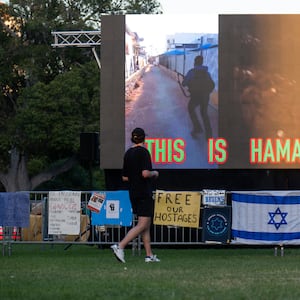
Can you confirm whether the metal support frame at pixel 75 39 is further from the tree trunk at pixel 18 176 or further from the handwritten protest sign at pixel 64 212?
the tree trunk at pixel 18 176

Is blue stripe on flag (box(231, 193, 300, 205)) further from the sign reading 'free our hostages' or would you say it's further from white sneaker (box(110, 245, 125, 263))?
white sneaker (box(110, 245, 125, 263))

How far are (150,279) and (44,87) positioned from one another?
32.7m

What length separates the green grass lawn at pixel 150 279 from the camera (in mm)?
7627

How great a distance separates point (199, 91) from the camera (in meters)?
18.1

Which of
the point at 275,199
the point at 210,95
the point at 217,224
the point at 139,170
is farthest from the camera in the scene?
the point at 210,95

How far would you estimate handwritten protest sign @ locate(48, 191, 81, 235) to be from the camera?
14.4 m

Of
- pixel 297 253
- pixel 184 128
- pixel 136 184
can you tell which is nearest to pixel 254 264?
pixel 136 184

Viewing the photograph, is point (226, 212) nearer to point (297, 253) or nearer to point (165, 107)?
point (297, 253)

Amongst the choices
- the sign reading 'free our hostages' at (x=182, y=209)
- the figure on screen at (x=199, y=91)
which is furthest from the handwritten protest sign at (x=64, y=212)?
the figure on screen at (x=199, y=91)

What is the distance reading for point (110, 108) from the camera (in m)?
18.2

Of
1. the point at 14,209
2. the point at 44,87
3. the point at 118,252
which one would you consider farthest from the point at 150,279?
the point at 44,87

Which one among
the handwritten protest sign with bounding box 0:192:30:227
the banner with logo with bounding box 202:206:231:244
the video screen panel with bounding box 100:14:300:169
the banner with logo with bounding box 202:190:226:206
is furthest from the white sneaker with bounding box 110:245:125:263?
the video screen panel with bounding box 100:14:300:169

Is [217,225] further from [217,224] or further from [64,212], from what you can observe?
[64,212]

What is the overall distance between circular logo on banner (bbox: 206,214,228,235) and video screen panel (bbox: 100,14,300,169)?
400cm
